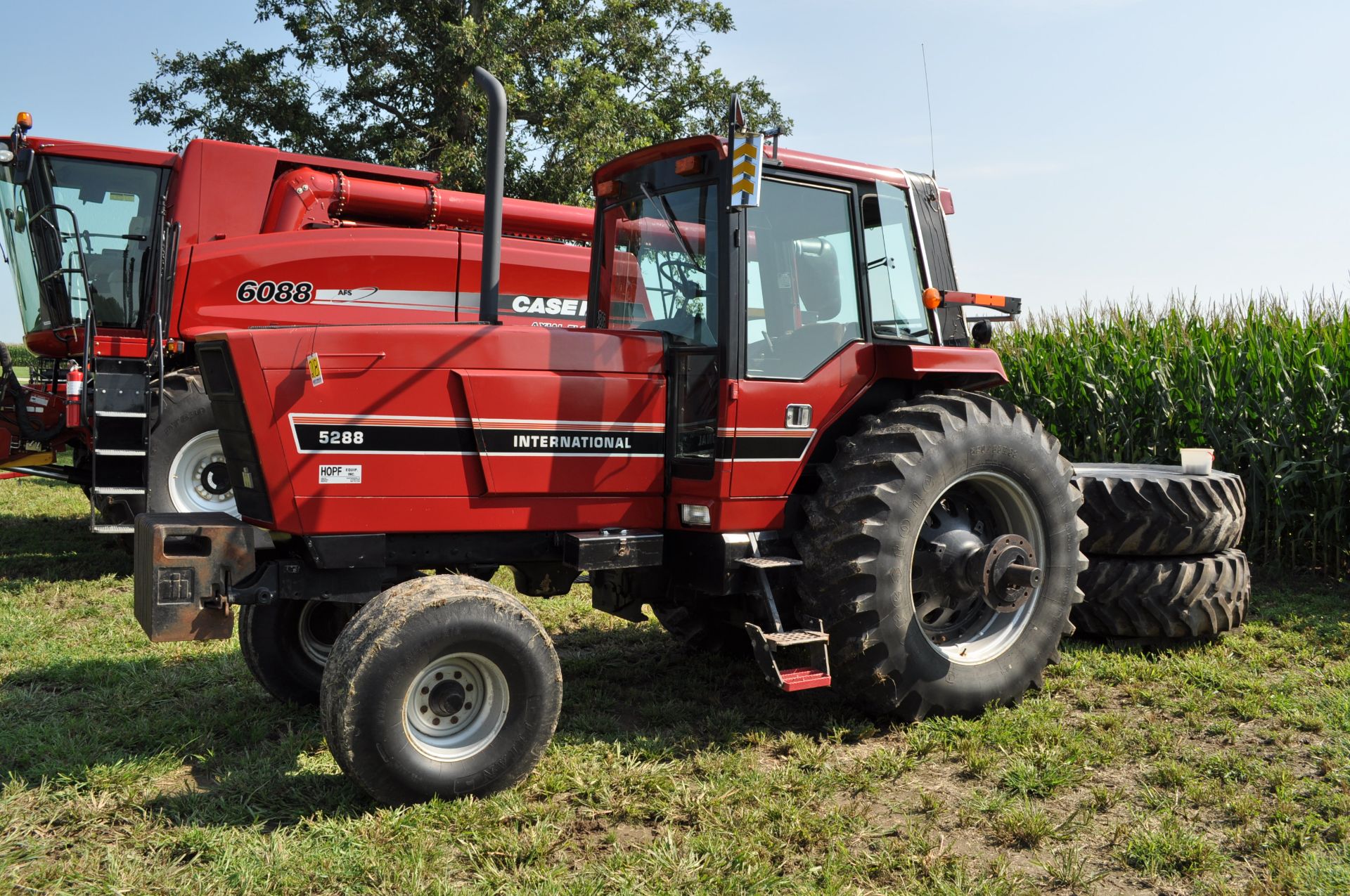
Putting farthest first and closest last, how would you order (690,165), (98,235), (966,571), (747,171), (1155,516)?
(98,235), (1155,516), (966,571), (690,165), (747,171)

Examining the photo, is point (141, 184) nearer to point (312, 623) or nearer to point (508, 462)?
point (312, 623)

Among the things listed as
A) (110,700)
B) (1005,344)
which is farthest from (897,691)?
(1005,344)

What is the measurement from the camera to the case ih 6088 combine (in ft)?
12.6

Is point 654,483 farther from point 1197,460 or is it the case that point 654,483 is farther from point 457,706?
point 1197,460

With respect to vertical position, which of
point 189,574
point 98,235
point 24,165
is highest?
point 24,165

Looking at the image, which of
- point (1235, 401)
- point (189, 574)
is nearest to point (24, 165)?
point (189, 574)

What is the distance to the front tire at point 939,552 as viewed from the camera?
437 centimetres

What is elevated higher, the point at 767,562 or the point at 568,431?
the point at 568,431

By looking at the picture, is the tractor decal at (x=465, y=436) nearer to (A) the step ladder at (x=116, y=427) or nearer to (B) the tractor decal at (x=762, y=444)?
(B) the tractor decal at (x=762, y=444)

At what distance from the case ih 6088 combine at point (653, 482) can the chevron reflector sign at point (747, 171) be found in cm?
1

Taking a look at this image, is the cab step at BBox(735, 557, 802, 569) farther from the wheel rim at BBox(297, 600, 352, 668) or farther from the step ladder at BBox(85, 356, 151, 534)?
the step ladder at BBox(85, 356, 151, 534)

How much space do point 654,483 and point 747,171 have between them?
1379 millimetres

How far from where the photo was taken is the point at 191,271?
771 cm

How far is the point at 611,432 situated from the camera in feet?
14.4
